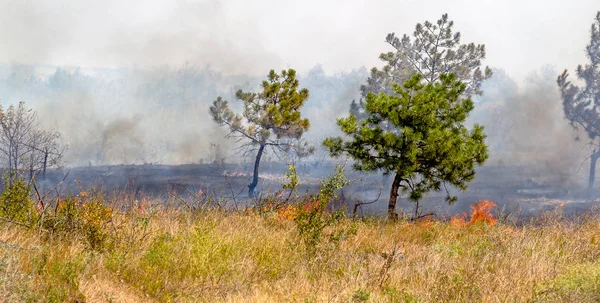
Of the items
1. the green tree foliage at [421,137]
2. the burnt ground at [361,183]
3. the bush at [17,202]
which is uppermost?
the green tree foliage at [421,137]

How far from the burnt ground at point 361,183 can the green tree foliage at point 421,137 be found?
Result: 76.4 feet

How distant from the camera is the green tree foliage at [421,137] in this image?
13.3 meters

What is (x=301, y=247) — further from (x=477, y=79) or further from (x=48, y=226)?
(x=477, y=79)

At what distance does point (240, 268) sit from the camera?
6.45 metres

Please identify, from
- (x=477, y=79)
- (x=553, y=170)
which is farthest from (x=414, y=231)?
(x=553, y=170)

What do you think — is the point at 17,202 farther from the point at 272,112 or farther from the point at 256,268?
the point at 272,112

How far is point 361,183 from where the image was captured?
1999 inches

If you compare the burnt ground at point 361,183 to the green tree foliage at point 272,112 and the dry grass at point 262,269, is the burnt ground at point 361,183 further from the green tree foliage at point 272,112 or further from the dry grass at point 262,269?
the dry grass at point 262,269

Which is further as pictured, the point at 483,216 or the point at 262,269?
the point at 483,216

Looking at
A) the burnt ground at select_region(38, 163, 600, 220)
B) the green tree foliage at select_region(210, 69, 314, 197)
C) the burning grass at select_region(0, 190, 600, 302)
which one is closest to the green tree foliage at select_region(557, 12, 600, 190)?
the burnt ground at select_region(38, 163, 600, 220)

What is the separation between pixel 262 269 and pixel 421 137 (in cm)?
773

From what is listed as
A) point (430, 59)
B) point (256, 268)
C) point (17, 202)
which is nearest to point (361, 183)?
point (430, 59)

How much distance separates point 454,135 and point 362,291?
365 inches

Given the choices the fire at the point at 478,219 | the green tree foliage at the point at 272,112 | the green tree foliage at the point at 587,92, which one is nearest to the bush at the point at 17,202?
the fire at the point at 478,219
